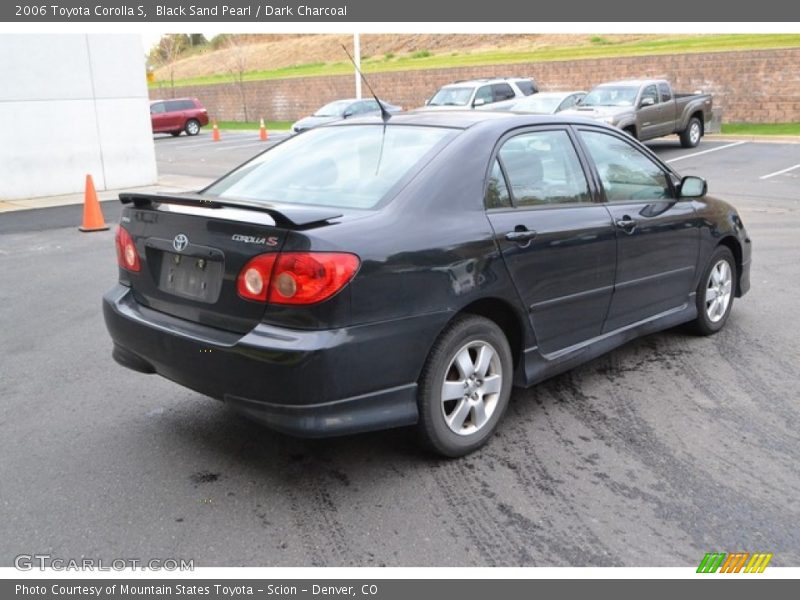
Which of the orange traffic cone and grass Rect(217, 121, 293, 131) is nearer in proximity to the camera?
the orange traffic cone

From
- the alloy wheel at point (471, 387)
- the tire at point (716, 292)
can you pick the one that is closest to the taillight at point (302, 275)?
the alloy wheel at point (471, 387)

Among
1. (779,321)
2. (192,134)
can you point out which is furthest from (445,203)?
(192,134)

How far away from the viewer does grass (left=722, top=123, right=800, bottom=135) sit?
23.8 metres

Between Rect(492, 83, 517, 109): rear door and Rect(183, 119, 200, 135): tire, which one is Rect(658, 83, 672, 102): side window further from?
Rect(183, 119, 200, 135): tire

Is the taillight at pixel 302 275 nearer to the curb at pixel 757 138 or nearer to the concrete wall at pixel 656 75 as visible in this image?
the curb at pixel 757 138

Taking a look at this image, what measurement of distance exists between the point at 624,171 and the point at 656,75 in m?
25.8

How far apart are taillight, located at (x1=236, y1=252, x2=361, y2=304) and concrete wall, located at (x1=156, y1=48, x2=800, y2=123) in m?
26.0

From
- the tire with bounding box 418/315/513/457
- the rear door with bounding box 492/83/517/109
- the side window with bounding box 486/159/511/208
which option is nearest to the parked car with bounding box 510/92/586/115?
the rear door with bounding box 492/83/517/109

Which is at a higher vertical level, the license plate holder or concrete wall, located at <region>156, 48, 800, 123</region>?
concrete wall, located at <region>156, 48, 800, 123</region>

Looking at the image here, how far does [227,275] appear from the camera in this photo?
11.4 feet

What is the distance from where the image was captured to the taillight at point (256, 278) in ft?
11.0

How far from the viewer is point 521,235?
4.04 metres

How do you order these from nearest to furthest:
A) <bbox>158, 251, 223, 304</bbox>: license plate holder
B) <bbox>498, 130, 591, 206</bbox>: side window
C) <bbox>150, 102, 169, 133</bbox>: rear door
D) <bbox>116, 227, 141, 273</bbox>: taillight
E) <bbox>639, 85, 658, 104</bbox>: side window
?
<bbox>158, 251, 223, 304</bbox>: license plate holder < <bbox>116, 227, 141, 273</bbox>: taillight < <bbox>498, 130, 591, 206</bbox>: side window < <bbox>639, 85, 658, 104</bbox>: side window < <bbox>150, 102, 169, 133</bbox>: rear door

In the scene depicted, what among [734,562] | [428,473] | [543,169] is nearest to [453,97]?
[543,169]
